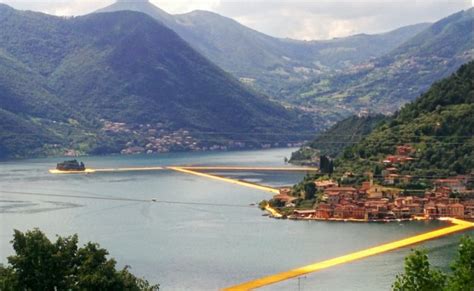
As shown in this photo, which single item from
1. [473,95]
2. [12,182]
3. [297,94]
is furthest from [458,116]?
[297,94]

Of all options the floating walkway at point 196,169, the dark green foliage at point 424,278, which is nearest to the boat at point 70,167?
the floating walkway at point 196,169

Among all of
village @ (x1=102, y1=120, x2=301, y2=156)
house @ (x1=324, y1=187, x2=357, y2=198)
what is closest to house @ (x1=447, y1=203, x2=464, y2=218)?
house @ (x1=324, y1=187, x2=357, y2=198)

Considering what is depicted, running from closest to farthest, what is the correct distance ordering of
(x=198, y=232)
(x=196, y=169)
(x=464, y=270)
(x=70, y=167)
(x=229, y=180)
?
(x=464, y=270) < (x=198, y=232) < (x=229, y=180) < (x=196, y=169) < (x=70, y=167)

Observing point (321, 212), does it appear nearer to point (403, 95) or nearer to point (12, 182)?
point (12, 182)

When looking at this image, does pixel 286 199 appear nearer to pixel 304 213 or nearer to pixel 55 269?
pixel 304 213

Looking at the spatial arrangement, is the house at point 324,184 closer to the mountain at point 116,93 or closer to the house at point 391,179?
the house at point 391,179

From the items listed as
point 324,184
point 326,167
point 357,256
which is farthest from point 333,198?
point 357,256
